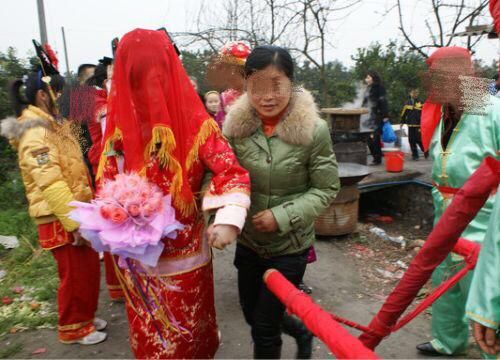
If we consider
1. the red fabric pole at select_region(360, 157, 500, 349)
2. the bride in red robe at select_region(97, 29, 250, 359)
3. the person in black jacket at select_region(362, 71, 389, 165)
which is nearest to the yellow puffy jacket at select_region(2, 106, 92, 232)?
the bride in red robe at select_region(97, 29, 250, 359)

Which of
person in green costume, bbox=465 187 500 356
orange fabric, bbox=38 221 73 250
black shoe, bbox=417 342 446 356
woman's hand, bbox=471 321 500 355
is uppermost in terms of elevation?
person in green costume, bbox=465 187 500 356

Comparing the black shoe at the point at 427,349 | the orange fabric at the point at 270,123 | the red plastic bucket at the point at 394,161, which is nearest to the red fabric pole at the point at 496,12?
the orange fabric at the point at 270,123

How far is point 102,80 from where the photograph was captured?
4465 millimetres

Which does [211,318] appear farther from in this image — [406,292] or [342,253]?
[342,253]

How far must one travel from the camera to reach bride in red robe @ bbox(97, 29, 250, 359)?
1.88m

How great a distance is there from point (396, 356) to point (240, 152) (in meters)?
1.95

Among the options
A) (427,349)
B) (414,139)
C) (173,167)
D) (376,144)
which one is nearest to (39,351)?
(173,167)

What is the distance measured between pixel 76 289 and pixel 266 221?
5.93ft

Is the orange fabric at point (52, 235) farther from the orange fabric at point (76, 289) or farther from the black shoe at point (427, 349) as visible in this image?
the black shoe at point (427, 349)

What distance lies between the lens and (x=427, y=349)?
9.75 feet

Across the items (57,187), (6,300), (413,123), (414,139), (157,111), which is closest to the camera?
(157,111)

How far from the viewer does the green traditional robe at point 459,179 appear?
2.38 m

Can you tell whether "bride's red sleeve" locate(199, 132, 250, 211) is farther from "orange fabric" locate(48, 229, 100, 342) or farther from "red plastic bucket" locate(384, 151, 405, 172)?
"red plastic bucket" locate(384, 151, 405, 172)

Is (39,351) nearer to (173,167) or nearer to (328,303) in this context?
(173,167)
